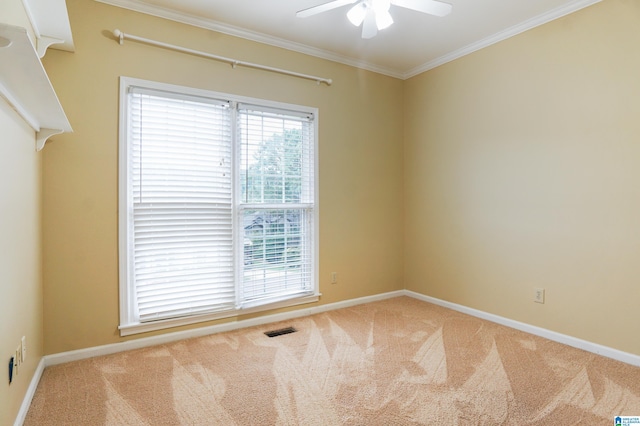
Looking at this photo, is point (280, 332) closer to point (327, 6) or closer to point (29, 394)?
point (29, 394)

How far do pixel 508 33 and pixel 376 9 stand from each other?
1777 mm

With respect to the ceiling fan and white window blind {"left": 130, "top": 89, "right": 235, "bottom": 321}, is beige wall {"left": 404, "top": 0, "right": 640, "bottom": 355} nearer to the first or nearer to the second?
the ceiling fan

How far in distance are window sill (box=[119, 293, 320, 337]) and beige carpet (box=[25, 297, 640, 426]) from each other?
182 millimetres

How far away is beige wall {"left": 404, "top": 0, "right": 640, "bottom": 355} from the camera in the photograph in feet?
8.67

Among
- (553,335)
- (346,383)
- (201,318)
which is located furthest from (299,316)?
(553,335)

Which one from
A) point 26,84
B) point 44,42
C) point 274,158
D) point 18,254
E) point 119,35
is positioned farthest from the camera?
point 274,158

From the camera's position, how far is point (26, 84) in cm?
150

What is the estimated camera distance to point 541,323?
3.12m

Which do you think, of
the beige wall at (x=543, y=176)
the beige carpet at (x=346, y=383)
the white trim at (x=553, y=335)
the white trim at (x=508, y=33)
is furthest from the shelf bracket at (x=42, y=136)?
the white trim at (x=553, y=335)

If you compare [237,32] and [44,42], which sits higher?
[237,32]

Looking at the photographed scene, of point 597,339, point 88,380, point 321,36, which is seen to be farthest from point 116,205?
point 597,339

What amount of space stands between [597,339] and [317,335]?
7.21 ft

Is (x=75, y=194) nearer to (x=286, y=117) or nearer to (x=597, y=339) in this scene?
(x=286, y=117)

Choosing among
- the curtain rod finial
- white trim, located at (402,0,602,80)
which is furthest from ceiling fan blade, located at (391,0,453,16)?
the curtain rod finial
